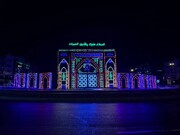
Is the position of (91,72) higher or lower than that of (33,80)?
higher

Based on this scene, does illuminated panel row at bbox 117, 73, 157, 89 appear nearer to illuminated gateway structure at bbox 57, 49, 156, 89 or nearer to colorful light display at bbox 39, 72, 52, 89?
illuminated gateway structure at bbox 57, 49, 156, 89

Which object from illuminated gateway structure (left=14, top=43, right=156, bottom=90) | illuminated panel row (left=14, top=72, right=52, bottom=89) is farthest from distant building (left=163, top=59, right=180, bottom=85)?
illuminated panel row (left=14, top=72, right=52, bottom=89)

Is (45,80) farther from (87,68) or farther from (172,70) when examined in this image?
(172,70)

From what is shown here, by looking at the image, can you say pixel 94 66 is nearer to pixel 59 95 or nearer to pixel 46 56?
pixel 46 56

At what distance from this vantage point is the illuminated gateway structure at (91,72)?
36.6m

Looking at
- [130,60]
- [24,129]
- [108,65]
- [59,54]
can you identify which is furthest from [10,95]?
[130,60]

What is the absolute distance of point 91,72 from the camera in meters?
38.9

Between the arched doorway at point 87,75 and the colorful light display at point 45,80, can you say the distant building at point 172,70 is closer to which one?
the arched doorway at point 87,75

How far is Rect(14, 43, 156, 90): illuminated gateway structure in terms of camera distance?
3662 centimetres

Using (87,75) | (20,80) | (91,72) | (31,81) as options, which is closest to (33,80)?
(31,81)

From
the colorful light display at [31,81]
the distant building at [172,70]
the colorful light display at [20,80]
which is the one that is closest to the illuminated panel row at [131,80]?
the colorful light display at [31,81]

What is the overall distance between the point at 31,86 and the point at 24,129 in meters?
30.1

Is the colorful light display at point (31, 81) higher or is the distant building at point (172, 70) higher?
the distant building at point (172, 70)

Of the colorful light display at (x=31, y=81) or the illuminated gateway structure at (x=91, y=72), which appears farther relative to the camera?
the illuminated gateway structure at (x=91, y=72)
